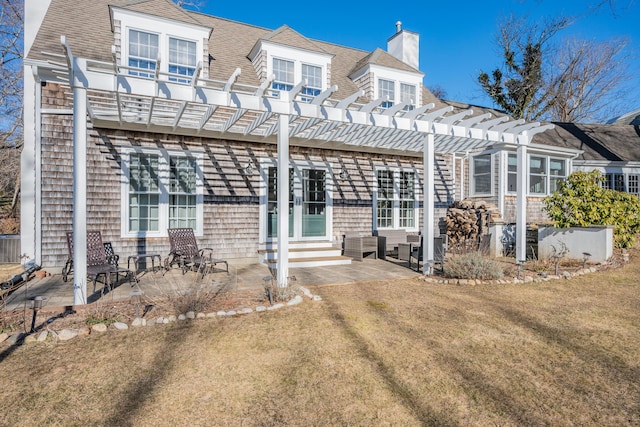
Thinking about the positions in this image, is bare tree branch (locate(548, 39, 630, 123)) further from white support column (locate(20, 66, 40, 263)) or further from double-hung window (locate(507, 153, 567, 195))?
white support column (locate(20, 66, 40, 263))

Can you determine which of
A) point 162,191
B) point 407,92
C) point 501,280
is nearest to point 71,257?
point 162,191

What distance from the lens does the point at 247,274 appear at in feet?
24.3

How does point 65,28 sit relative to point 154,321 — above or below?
above

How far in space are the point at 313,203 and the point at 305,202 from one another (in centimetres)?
24

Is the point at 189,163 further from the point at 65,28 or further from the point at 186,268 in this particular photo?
the point at 65,28

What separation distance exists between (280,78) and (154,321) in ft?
24.2

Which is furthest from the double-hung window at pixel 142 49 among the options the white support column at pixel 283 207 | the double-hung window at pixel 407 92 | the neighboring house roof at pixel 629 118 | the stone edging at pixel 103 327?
the neighboring house roof at pixel 629 118

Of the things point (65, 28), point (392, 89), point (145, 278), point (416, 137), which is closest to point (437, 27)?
point (392, 89)

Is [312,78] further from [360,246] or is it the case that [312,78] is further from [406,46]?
[406,46]

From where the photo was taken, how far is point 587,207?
9031 mm

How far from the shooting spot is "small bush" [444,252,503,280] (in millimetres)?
6969

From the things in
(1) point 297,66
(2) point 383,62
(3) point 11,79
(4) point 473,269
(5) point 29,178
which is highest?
(3) point 11,79

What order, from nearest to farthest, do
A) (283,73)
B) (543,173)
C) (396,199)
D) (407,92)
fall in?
(283,73), (396,199), (407,92), (543,173)

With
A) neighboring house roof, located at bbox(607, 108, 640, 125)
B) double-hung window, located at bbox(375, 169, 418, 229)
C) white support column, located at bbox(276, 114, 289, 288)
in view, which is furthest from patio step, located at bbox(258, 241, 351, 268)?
neighboring house roof, located at bbox(607, 108, 640, 125)
